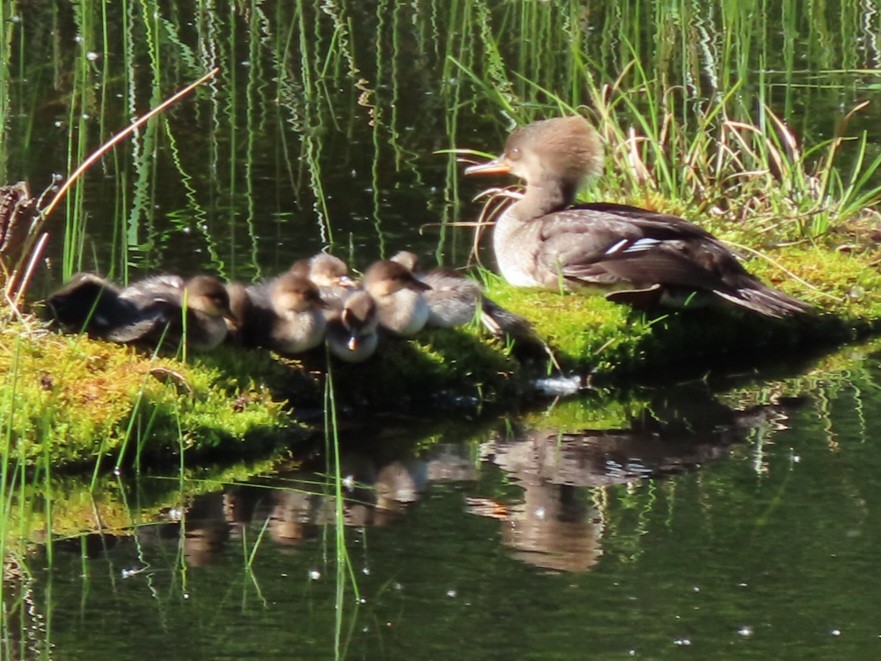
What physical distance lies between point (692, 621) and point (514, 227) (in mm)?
4281

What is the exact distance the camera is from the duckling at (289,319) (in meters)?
7.77

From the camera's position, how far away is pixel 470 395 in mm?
8383

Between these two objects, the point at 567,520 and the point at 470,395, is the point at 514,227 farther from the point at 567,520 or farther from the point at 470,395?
the point at 567,520

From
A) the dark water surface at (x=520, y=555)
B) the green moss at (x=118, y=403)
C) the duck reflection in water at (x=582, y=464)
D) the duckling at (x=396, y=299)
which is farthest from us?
the duckling at (x=396, y=299)

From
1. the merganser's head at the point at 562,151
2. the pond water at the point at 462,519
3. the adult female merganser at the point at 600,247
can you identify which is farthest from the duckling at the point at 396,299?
the merganser's head at the point at 562,151

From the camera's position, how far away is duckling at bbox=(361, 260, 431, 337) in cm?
812

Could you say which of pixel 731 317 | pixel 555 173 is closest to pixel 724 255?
pixel 731 317

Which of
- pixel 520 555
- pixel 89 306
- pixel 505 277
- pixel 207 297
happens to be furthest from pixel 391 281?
pixel 520 555

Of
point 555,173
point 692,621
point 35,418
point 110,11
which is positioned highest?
point 110,11

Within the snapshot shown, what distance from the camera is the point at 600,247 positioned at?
9.02 metres

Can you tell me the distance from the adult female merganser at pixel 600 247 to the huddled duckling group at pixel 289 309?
712mm

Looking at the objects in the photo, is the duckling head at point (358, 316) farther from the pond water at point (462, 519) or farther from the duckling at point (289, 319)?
the pond water at point (462, 519)

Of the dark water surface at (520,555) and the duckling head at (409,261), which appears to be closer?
the dark water surface at (520,555)

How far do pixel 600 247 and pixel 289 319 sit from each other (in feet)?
6.39
